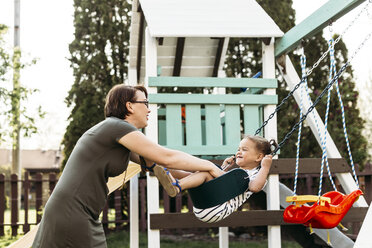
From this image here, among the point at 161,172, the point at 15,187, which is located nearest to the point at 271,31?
the point at 161,172

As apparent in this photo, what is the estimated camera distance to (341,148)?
Result: 8086 millimetres

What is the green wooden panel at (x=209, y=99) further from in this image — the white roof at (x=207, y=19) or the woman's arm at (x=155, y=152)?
the woman's arm at (x=155, y=152)

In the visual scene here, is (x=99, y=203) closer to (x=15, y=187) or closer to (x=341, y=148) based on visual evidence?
(x=341, y=148)

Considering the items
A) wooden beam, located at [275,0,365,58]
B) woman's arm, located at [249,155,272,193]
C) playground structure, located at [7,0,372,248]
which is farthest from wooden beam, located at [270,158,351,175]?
woman's arm, located at [249,155,272,193]

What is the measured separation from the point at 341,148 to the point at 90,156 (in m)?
6.47

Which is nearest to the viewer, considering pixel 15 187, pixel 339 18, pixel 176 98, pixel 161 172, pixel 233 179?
pixel 161 172

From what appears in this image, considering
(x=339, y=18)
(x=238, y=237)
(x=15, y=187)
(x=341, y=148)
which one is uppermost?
(x=339, y=18)

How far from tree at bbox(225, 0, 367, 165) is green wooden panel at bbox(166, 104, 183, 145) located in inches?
160

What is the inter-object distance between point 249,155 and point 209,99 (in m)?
1.23

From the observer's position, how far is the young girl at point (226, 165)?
107 inches

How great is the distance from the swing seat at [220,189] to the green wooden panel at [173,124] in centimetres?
164

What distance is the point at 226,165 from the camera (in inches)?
142

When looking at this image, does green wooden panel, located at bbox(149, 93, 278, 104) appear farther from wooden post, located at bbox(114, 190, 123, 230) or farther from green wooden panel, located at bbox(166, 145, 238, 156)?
wooden post, located at bbox(114, 190, 123, 230)

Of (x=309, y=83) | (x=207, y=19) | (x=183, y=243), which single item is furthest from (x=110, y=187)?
(x=309, y=83)
